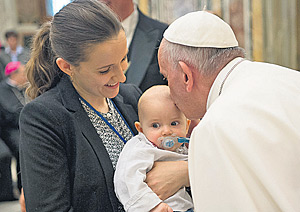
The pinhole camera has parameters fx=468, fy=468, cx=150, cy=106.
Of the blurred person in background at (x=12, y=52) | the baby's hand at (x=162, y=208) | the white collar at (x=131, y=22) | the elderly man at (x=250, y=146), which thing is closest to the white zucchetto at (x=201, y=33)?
the elderly man at (x=250, y=146)

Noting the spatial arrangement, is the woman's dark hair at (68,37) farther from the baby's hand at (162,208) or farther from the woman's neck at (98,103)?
the baby's hand at (162,208)

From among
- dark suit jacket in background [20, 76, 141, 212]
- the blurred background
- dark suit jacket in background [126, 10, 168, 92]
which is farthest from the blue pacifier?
the blurred background

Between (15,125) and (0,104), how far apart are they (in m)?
0.38

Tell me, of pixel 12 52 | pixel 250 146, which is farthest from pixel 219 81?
pixel 12 52

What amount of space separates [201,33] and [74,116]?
30.3 inches

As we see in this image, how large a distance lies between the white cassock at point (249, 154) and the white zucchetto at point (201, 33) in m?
0.39

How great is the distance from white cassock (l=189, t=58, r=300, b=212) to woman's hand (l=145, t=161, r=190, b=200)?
452 millimetres

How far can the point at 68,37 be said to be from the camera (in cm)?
241

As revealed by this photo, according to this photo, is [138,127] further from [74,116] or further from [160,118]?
[74,116]

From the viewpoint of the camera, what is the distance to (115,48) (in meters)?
2.43

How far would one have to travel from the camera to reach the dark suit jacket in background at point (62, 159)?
7.34ft

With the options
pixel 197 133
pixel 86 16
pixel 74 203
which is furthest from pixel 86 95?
pixel 197 133

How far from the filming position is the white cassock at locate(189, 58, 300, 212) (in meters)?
1.85

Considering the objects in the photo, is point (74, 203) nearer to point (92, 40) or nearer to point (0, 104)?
point (92, 40)
